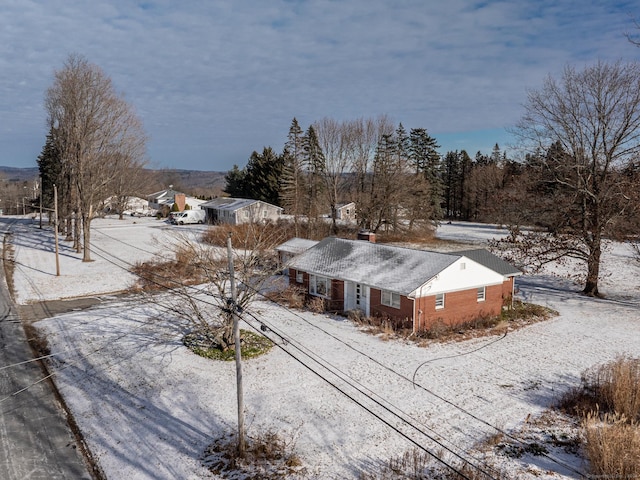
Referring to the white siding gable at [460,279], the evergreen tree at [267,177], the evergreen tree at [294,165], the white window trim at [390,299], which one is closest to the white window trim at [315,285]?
the white window trim at [390,299]

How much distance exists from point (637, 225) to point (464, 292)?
1546 centimetres

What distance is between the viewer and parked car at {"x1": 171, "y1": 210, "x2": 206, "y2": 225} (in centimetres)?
6594

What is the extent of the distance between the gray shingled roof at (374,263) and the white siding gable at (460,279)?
311mm

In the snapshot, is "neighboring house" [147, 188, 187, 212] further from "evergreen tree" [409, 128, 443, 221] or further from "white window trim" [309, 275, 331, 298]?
"white window trim" [309, 275, 331, 298]

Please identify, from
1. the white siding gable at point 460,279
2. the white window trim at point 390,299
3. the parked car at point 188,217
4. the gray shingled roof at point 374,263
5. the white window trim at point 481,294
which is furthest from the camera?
the parked car at point 188,217

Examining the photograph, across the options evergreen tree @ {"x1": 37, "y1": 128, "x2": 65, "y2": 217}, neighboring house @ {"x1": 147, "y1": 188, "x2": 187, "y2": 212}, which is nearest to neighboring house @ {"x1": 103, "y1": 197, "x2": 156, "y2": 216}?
neighboring house @ {"x1": 147, "y1": 188, "x2": 187, "y2": 212}

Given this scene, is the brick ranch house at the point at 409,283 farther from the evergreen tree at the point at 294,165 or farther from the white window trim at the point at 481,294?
the evergreen tree at the point at 294,165

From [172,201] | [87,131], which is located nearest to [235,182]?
[172,201]

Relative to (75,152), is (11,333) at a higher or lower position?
lower

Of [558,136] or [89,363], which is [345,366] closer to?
[89,363]

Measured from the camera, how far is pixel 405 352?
66.0 ft

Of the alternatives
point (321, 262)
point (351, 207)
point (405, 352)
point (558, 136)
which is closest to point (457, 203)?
point (351, 207)

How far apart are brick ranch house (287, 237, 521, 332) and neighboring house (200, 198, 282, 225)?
101 feet

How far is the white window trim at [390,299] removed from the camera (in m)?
23.3
